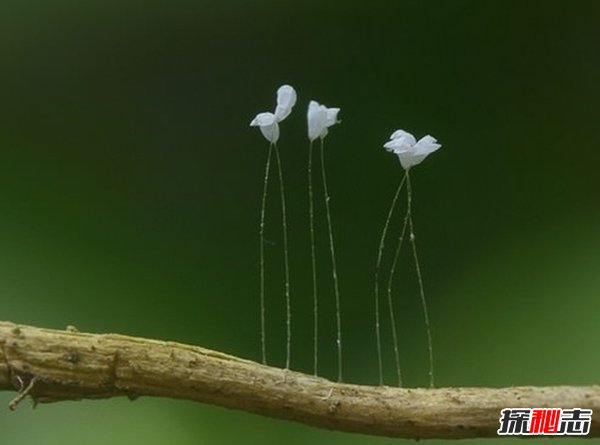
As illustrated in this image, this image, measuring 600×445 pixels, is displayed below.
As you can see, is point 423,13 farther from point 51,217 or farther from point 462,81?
point 51,217

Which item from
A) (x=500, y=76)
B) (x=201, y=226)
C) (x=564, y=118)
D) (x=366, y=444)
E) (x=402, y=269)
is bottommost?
(x=366, y=444)

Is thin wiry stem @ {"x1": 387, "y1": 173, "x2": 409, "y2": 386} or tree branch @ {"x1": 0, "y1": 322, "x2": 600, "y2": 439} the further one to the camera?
thin wiry stem @ {"x1": 387, "y1": 173, "x2": 409, "y2": 386}

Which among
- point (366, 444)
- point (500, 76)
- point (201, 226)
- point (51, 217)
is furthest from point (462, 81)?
point (51, 217)

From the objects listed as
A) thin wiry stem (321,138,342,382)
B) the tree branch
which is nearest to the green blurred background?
thin wiry stem (321,138,342,382)

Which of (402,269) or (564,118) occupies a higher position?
(564,118)

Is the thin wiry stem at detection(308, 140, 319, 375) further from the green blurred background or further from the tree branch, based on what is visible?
the tree branch

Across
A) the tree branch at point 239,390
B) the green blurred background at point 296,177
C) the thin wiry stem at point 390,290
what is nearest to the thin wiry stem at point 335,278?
the green blurred background at point 296,177

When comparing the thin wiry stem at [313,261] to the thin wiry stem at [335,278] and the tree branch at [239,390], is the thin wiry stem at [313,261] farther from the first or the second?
the tree branch at [239,390]
